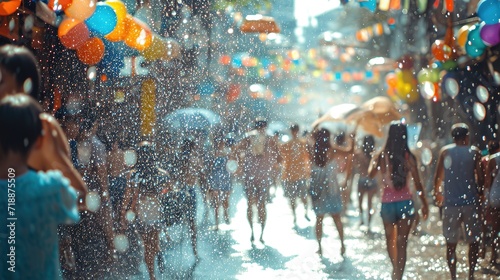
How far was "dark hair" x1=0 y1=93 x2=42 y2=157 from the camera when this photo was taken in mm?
3264

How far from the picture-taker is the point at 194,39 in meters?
19.6

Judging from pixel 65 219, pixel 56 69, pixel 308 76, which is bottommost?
pixel 65 219

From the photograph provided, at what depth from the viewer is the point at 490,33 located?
36.3ft

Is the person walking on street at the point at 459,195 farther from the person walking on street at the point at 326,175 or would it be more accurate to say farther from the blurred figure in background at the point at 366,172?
the blurred figure in background at the point at 366,172

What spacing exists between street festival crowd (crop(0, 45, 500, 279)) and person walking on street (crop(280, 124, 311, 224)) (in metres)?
0.02

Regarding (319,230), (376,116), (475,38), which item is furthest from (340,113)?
(319,230)

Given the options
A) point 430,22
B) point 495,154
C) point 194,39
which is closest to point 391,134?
point 495,154

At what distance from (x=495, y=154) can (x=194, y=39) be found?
1196 centimetres

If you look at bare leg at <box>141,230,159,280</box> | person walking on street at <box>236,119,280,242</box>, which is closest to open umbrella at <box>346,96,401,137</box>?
person walking on street at <box>236,119,280,242</box>

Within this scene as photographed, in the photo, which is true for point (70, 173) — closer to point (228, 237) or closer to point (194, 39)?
point (228, 237)

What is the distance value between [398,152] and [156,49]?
6207 millimetres

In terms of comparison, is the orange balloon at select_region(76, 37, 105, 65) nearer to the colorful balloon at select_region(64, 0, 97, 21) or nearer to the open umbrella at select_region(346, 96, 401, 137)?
the colorful balloon at select_region(64, 0, 97, 21)

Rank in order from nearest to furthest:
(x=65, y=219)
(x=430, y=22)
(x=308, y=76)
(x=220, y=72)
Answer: (x=65, y=219)
(x=430, y=22)
(x=220, y=72)
(x=308, y=76)

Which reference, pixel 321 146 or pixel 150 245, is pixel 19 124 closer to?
pixel 150 245
